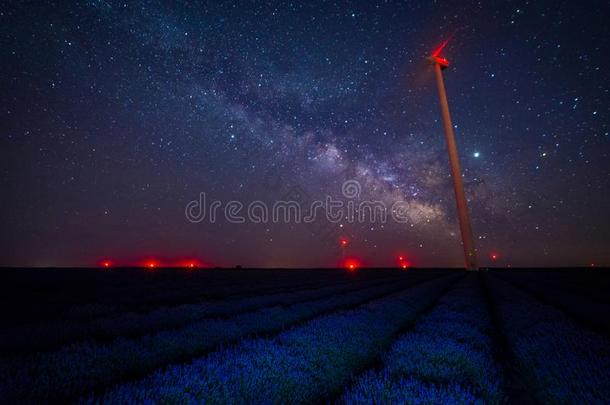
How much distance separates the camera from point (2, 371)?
2820 millimetres

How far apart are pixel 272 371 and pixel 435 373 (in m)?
1.61

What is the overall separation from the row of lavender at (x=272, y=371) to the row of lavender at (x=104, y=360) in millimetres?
421

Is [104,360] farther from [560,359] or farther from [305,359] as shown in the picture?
[560,359]

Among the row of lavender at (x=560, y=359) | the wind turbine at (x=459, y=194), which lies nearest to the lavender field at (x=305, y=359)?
the row of lavender at (x=560, y=359)

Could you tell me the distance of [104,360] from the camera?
3324 millimetres

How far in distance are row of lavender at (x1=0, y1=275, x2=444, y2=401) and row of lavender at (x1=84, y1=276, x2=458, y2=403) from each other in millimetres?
421

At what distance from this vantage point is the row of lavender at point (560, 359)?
99.3 inches

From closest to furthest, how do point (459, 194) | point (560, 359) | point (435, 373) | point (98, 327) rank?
point (435, 373)
point (560, 359)
point (98, 327)
point (459, 194)

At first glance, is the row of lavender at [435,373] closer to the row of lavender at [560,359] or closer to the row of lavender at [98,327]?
the row of lavender at [560,359]

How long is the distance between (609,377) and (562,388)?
0.62m

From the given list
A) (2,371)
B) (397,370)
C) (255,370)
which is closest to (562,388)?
(397,370)

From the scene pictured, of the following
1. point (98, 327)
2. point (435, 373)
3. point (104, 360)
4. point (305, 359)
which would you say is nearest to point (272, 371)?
point (305, 359)

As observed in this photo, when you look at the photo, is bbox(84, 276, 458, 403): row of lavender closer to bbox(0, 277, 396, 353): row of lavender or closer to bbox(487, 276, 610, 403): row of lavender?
bbox(487, 276, 610, 403): row of lavender

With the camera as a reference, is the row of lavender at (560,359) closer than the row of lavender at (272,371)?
No
